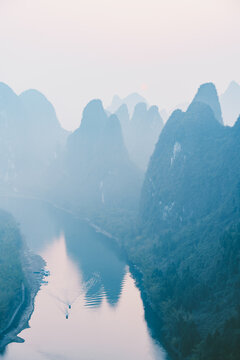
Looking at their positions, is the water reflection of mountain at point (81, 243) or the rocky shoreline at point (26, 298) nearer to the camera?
the rocky shoreline at point (26, 298)

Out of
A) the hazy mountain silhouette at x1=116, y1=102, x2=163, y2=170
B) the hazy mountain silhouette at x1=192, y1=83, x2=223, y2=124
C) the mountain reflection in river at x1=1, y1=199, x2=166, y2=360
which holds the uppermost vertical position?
the hazy mountain silhouette at x1=116, y1=102, x2=163, y2=170

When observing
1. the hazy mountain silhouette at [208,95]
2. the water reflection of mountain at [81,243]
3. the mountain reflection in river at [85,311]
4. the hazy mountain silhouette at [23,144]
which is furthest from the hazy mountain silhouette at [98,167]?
the hazy mountain silhouette at [208,95]

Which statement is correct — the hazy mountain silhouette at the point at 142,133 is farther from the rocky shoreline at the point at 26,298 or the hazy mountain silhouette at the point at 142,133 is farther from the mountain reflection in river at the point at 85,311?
the rocky shoreline at the point at 26,298

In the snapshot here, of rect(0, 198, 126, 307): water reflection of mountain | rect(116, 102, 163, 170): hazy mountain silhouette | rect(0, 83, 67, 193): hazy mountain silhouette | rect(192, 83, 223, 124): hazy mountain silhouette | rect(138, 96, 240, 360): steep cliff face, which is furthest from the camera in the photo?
rect(0, 83, 67, 193): hazy mountain silhouette

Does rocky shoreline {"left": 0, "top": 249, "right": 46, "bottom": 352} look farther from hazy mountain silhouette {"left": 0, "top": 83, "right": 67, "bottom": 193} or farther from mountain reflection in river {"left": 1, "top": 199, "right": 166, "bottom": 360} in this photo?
hazy mountain silhouette {"left": 0, "top": 83, "right": 67, "bottom": 193}

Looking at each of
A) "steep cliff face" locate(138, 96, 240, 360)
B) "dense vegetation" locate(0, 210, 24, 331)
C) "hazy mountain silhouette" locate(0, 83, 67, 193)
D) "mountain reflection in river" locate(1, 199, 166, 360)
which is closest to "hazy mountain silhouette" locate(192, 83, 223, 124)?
"steep cliff face" locate(138, 96, 240, 360)

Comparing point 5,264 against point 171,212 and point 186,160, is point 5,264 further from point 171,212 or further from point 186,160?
point 186,160
